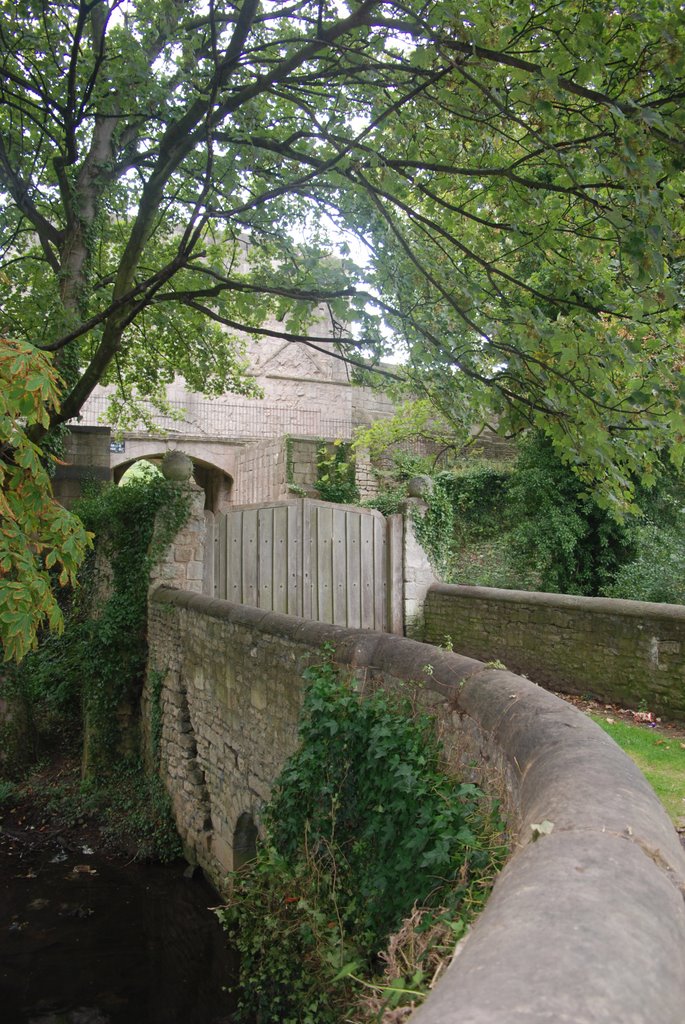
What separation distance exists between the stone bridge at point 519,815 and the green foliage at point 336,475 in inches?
248

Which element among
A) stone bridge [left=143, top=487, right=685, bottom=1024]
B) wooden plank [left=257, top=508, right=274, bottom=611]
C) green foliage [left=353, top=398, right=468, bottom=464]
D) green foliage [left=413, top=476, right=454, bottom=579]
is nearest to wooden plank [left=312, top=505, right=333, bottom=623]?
wooden plank [left=257, top=508, right=274, bottom=611]

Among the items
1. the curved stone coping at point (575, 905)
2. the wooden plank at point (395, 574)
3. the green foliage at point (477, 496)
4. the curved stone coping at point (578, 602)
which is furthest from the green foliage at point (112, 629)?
the green foliage at point (477, 496)

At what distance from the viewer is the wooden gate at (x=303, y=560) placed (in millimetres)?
8219

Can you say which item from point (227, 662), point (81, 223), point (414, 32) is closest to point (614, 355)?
point (414, 32)

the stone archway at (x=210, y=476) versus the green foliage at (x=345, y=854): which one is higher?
the stone archway at (x=210, y=476)

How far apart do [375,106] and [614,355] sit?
2844 millimetres

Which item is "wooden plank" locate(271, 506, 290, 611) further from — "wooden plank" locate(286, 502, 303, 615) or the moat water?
the moat water

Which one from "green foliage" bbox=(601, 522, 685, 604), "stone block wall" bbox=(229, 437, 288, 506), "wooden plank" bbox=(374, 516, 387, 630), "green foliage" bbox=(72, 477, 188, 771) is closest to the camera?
"green foliage" bbox=(72, 477, 188, 771)

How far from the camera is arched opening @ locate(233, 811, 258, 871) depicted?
241 inches

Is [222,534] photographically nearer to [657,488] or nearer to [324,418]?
[657,488]

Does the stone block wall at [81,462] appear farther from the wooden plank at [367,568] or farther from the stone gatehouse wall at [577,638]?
the stone gatehouse wall at [577,638]

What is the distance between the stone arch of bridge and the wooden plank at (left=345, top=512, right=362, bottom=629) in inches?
357

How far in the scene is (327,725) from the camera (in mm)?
4027

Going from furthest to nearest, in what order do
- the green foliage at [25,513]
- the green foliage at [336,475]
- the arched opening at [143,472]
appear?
the green foliage at [336,475] → the arched opening at [143,472] → the green foliage at [25,513]
